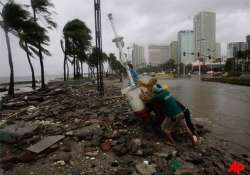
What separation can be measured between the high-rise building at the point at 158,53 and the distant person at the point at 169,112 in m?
104

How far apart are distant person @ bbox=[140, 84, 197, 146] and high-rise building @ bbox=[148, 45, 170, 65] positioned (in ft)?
343

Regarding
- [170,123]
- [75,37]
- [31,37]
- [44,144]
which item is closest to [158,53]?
[75,37]

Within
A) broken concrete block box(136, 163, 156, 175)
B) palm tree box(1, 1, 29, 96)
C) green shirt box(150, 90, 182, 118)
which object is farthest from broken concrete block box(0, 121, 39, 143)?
palm tree box(1, 1, 29, 96)

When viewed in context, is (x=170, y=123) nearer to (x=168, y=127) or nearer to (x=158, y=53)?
(x=168, y=127)

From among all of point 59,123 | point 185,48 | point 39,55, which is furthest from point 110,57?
point 59,123

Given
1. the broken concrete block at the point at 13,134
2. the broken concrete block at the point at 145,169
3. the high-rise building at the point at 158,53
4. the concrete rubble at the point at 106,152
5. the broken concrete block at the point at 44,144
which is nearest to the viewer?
the broken concrete block at the point at 145,169

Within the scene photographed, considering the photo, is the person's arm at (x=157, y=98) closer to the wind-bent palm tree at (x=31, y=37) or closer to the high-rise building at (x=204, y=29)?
the wind-bent palm tree at (x=31, y=37)

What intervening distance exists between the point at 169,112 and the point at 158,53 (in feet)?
357

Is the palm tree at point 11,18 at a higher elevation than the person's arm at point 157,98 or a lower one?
higher

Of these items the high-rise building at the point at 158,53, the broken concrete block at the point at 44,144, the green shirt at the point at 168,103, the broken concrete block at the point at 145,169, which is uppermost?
the high-rise building at the point at 158,53

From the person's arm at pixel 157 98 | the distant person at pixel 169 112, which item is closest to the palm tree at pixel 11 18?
the person's arm at pixel 157 98

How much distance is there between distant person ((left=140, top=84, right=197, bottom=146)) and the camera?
459 centimetres

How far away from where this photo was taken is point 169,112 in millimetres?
4629

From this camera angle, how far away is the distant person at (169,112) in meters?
4.59
